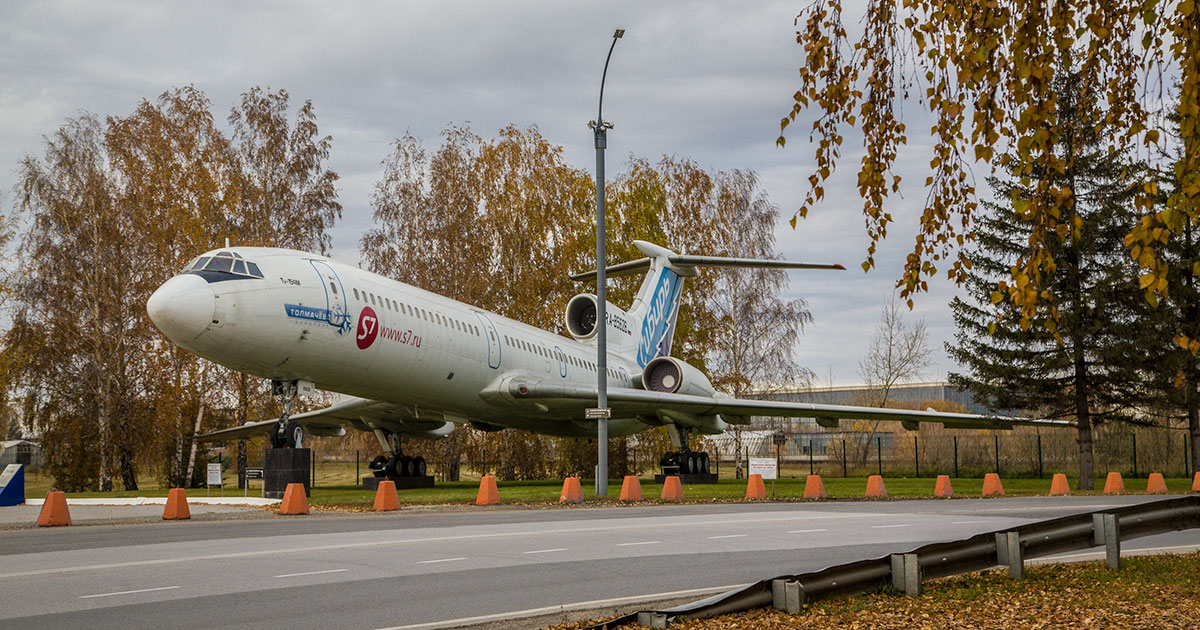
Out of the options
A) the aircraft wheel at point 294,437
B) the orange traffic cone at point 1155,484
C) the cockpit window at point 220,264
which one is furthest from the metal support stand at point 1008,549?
the orange traffic cone at point 1155,484

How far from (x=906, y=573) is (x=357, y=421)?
76.1 feet

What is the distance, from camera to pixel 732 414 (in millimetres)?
28688

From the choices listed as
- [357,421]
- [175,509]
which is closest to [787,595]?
[175,509]

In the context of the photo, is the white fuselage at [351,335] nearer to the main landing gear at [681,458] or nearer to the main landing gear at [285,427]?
the main landing gear at [285,427]

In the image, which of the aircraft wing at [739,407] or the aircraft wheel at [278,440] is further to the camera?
the aircraft wing at [739,407]

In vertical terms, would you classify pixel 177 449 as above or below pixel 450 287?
below

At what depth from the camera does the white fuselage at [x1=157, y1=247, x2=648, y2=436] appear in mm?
18062

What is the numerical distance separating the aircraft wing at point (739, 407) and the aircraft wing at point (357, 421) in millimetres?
3742

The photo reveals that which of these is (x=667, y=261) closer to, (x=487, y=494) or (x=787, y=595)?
(x=487, y=494)

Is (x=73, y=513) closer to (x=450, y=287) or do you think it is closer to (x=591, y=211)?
(x=450, y=287)

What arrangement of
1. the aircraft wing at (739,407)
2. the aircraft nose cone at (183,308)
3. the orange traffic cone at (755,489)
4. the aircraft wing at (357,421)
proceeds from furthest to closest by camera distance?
the aircraft wing at (357,421)
the aircraft wing at (739,407)
the orange traffic cone at (755,489)
the aircraft nose cone at (183,308)

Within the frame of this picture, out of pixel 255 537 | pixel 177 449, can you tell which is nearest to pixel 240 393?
pixel 177 449

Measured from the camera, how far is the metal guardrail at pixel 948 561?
6.70 metres

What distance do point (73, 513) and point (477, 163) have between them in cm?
2527
